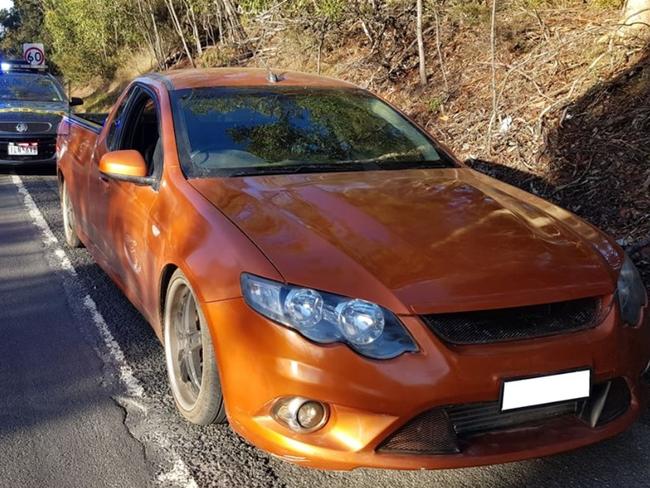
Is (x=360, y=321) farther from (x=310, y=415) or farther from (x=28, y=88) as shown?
(x=28, y=88)

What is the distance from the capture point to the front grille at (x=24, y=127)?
11.3 metres

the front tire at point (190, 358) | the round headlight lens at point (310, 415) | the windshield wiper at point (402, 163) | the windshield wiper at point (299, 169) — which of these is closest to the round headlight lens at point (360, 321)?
the round headlight lens at point (310, 415)

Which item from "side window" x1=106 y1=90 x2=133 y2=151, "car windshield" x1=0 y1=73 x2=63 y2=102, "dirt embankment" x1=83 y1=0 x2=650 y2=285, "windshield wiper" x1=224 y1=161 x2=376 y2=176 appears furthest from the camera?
"car windshield" x1=0 y1=73 x2=63 y2=102

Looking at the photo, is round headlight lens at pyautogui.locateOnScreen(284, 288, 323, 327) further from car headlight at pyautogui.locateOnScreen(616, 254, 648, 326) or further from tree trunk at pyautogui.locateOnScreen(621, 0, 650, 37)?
tree trunk at pyautogui.locateOnScreen(621, 0, 650, 37)

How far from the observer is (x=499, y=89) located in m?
8.89

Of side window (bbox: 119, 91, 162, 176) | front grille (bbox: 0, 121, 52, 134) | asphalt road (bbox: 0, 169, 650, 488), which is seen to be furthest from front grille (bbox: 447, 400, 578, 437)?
front grille (bbox: 0, 121, 52, 134)

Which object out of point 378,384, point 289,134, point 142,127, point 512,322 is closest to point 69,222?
point 142,127

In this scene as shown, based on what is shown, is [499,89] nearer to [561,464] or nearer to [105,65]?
[561,464]

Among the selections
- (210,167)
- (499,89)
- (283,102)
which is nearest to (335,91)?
(283,102)

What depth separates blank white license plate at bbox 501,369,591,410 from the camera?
272 centimetres

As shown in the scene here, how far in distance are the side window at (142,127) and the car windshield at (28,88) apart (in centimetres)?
814

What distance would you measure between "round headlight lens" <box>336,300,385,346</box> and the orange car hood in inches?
1.6

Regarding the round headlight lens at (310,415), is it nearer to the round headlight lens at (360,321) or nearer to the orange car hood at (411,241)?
the round headlight lens at (360,321)

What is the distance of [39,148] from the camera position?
37.6 feet
